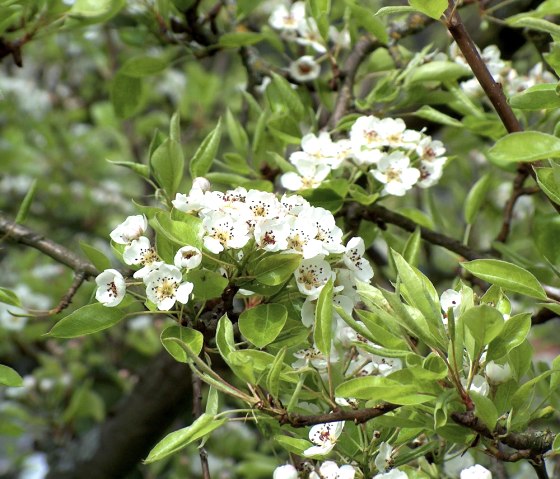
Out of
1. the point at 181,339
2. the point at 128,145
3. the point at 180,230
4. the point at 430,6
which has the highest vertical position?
the point at 430,6

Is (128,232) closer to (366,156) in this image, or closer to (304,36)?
(366,156)

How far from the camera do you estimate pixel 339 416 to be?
0.98 metres

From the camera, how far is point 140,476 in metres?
2.84

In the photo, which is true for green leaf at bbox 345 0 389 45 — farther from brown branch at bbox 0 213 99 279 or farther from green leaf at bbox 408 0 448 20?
brown branch at bbox 0 213 99 279

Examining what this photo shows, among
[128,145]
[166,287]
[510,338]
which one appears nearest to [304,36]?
[166,287]

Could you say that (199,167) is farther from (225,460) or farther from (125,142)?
(125,142)

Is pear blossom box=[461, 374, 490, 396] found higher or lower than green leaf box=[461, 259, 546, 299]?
lower

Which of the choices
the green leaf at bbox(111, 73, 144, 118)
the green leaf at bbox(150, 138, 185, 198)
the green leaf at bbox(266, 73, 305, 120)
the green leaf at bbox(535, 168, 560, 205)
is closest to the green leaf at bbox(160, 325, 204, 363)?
the green leaf at bbox(150, 138, 185, 198)

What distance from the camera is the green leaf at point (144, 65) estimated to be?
1.76 meters

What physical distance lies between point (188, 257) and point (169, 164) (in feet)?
0.78

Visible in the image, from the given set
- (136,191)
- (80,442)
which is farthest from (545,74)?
(136,191)

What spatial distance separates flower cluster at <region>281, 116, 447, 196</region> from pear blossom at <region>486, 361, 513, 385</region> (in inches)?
14.7

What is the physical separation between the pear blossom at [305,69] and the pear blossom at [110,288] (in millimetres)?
741

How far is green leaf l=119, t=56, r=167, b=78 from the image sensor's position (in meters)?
1.76
